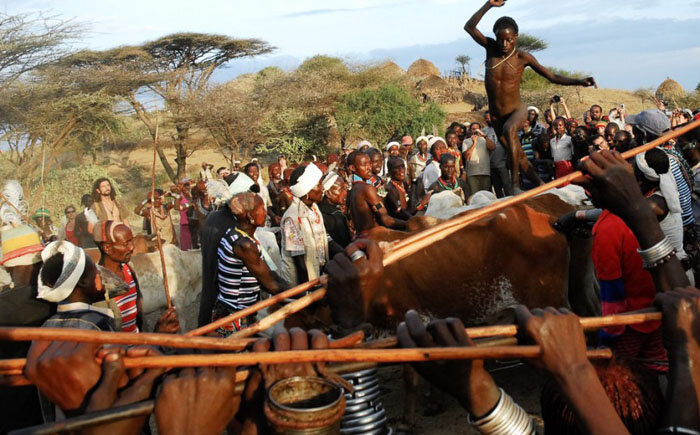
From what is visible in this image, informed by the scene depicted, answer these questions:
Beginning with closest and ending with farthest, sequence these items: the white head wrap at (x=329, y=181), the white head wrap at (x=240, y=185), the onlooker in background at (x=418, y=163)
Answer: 1. the white head wrap at (x=240, y=185)
2. the white head wrap at (x=329, y=181)
3. the onlooker in background at (x=418, y=163)

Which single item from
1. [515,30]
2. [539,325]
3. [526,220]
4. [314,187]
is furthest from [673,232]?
[515,30]

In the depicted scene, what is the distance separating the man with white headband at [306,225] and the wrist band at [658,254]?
3186mm

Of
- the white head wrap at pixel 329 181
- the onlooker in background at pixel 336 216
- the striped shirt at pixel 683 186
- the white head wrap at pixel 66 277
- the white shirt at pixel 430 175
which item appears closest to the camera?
the white head wrap at pixel 66 277

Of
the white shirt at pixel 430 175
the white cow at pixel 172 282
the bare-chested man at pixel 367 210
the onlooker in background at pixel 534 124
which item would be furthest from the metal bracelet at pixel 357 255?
the onlooker in background at pixel 534 124

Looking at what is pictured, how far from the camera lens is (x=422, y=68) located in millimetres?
50969

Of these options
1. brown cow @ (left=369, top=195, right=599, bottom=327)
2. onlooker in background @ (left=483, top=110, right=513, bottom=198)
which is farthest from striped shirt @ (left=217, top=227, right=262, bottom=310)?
onlooker in background @ (left=483, top=110, right=513, bottom=198)

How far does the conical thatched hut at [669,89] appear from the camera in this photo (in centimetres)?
3316

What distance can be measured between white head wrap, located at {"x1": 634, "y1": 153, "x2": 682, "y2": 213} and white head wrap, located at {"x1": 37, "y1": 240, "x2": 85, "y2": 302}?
3.04 m

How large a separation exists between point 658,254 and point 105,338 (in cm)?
200

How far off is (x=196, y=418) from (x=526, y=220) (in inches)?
141

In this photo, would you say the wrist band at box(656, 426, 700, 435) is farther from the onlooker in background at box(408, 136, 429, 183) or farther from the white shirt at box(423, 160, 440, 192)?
the onlooker in background at box(408, 136, 429, 183)

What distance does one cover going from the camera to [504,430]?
5.57ft

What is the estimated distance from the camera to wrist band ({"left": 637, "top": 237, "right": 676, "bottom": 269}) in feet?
7.39

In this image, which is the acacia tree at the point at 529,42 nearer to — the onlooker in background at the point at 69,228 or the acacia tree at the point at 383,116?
the acacia tree at the point at 383,116
